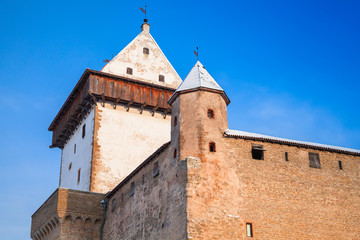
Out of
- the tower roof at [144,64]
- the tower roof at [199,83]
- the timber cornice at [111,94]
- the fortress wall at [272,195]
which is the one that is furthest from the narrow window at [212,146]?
the tower roof at [144,64]

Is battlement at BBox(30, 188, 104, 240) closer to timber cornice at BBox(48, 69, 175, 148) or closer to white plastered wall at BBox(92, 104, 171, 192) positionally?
white plastered wall at BBox(92, 104, 171, 192)

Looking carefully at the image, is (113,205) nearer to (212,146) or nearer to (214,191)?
(212,146)

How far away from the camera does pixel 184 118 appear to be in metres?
25.0

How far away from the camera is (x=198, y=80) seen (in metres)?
26.0

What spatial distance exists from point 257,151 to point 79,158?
693 inches

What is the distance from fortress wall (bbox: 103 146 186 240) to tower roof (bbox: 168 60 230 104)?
3.16 m

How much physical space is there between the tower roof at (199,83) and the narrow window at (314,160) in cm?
513

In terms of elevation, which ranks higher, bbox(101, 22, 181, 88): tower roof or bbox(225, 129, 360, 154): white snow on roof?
bbox(101, 22, 181, 88): tower roof

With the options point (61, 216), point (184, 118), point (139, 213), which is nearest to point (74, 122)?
point (61, 216)

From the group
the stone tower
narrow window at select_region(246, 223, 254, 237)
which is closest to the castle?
narrow window at select_region(246, 223, 254, 237)

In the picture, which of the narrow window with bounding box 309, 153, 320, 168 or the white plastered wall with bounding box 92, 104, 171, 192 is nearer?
the narrow window with bounding box 309, 153, 320, 168

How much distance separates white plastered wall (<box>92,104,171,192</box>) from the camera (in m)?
35.1

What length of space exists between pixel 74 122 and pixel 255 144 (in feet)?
64.7

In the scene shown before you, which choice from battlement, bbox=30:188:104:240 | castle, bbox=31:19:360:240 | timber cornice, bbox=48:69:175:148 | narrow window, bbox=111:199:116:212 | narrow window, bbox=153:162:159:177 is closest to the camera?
castle, bbox=31:19:360:240
